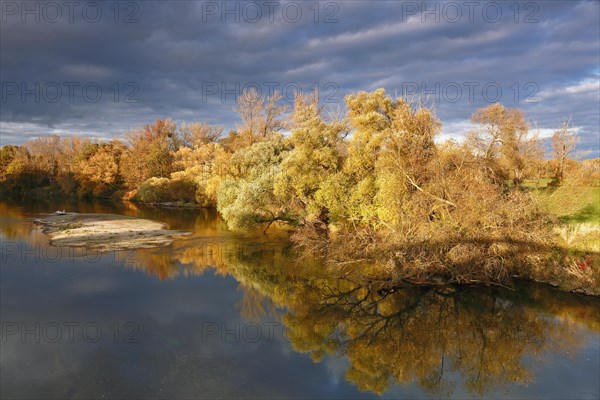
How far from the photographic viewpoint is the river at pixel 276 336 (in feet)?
38.9

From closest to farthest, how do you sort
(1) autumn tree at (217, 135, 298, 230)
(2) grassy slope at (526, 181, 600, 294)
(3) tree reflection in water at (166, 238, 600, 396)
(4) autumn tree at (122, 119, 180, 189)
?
(3) tree reflection in water at (166, 238, 600, 396) < (2) grassy slope at (526, 181, 600, 294) < (1) autumn tree at (217, 135, 298, 230) < (4) autumn tree at (122, 119, 180, 189)

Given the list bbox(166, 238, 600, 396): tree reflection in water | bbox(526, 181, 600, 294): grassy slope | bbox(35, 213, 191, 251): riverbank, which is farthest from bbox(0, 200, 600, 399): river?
bbox(35, 213, 191, 251): riverbank

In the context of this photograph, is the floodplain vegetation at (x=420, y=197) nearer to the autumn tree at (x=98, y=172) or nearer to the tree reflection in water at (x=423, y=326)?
the tree reflection in water at (x=423, y=326)

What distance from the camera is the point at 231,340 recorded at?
14.7 meters

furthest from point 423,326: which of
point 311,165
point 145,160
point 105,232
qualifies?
point 145,160

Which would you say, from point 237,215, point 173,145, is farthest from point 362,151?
point 173,145

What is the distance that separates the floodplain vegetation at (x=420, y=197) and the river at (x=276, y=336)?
1442mm

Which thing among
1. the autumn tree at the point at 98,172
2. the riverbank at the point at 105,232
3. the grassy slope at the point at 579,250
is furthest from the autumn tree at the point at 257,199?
the autumn tree at the point at 98,172

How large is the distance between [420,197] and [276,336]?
12.7m

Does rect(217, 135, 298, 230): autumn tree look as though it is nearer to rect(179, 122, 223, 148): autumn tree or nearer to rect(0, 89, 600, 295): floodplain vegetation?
rect(0, 89, 600, 295): floodplain vegetation

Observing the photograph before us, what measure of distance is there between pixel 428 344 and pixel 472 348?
1.46m

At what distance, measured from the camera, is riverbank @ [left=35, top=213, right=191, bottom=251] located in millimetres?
30266

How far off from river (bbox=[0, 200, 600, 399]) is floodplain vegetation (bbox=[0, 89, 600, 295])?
4.73 feet

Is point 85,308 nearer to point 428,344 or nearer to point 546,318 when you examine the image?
point 428,344
